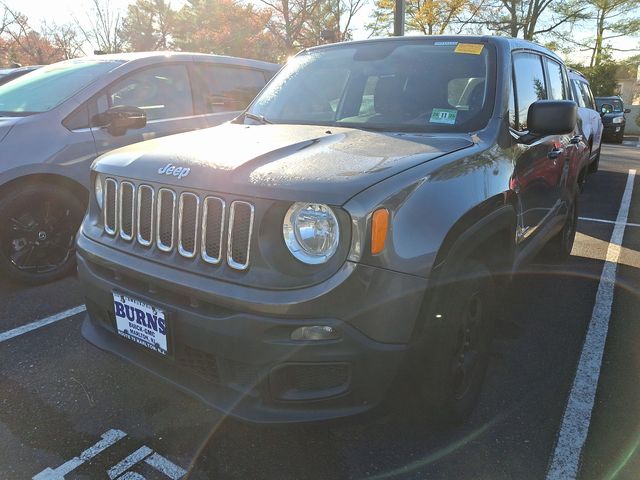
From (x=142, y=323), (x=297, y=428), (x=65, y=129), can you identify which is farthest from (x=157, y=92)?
(x=297, y=428)

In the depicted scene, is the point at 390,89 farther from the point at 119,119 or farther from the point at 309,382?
the point at 119,119

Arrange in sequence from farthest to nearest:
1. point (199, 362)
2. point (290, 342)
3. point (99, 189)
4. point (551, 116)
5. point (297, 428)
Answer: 1. point (551, 116)
2. point (99, 189)
3. point (199, 362)
4. point (297, 428)
5. point (290, 342)

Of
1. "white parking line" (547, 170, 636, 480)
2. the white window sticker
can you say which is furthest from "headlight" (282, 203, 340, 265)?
"white parking line" (547, 170, 636, 480)

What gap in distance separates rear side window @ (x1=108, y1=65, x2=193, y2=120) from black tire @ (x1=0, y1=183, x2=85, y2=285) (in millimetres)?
959

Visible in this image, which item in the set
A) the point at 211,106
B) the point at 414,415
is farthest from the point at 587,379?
the point at 211,106

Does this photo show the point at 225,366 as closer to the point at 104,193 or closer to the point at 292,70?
the point at 104,193

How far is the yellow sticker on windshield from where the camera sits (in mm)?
2988

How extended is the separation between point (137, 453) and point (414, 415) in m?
1.27

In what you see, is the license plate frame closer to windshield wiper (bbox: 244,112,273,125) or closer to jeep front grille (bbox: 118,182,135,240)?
jeep front grille (bbox: 118,182,135,240)

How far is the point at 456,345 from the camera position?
7.39 feet

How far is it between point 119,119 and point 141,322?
252cm

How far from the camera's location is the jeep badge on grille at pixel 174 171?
2.07m

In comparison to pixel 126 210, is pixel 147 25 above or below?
above

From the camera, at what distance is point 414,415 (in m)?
2.44
